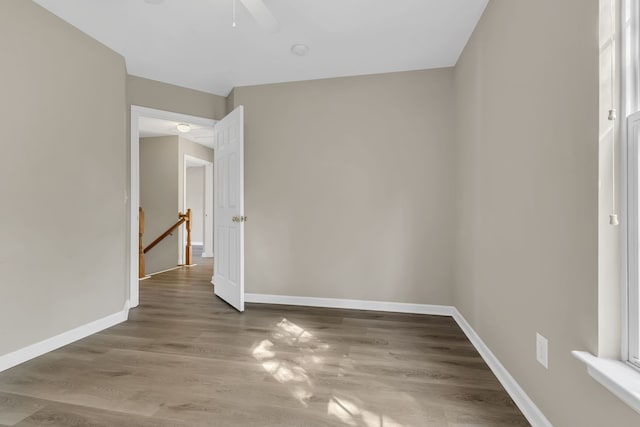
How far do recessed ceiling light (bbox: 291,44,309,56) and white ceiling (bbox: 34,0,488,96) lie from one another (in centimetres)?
5

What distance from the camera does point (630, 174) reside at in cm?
99

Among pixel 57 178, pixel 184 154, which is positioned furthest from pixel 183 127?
pixel 57 178

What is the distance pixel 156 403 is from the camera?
1585 mm

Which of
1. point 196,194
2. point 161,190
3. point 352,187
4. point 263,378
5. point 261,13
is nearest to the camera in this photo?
point 263,378

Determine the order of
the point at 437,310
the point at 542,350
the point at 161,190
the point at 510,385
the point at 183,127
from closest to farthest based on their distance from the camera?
the point at 542,350, the point at 510,385, the point at 437,310, the point at 183,127, the point at 161,190

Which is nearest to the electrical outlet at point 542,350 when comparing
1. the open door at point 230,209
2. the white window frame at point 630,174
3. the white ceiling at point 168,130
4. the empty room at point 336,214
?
the empty room at point 336,214

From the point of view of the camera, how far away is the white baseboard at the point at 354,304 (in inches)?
119

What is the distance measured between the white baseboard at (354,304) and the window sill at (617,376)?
2031 millimetres

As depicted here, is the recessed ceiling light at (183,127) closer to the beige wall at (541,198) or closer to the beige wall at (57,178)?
the beige wall at (57,178)

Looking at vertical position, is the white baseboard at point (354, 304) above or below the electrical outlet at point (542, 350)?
below

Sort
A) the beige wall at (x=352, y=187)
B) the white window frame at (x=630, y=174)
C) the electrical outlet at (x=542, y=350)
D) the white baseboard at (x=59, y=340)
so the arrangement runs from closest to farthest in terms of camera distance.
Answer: the white window frame at (x=630, y=174), the electrical outlet at (x=542, y=350), the white baseboard at (x=59, y=340), the beige wall at (x=352, y=187)

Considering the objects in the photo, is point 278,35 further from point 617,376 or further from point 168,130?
point 168,130

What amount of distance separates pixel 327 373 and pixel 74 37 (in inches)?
123

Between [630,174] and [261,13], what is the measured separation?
2.02 meters
